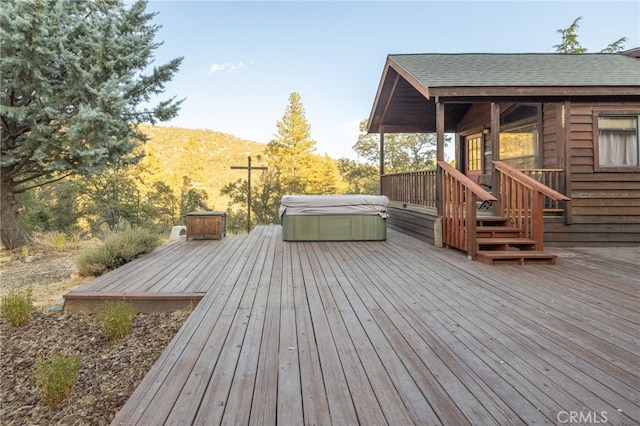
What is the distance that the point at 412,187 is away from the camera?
24.0 feet

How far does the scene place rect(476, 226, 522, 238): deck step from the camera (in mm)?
4922

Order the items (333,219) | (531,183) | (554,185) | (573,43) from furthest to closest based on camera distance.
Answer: (573,43)
(333,219)
(554,185)
(531,183)

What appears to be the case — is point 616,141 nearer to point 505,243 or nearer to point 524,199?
point 524,199

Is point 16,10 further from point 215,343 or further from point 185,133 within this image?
point 185,133

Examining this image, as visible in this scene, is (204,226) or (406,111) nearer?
(204,226)

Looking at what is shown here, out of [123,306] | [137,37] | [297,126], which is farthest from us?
[297,126]

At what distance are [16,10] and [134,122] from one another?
2610mm

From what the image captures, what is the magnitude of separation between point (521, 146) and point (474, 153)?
180 cm

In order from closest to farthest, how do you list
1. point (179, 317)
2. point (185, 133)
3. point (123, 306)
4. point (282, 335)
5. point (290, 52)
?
point (282, 335) < point (123, 306) < point (179, 317) < point (290, 52) < point (185, 133)

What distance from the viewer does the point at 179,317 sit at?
2.89 metres

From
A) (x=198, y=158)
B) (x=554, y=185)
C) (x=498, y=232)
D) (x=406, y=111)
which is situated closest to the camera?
(x=498, y=232)

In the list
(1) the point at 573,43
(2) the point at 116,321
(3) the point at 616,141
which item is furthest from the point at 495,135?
(1) the point at 573,43

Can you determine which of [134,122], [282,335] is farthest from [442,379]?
[134,122]

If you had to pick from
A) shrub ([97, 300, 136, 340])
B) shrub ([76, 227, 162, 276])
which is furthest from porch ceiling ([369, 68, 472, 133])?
shrub ([97, 300, 136, 340])
